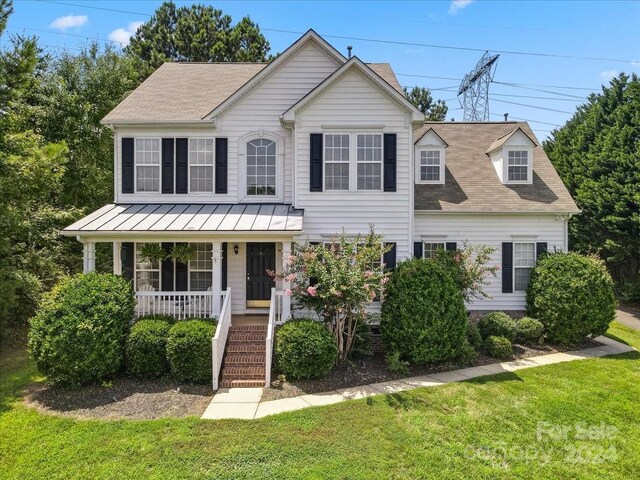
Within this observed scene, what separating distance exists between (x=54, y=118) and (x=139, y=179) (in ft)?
32.1

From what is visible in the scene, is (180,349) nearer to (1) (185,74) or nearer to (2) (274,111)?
(2) (274,111)

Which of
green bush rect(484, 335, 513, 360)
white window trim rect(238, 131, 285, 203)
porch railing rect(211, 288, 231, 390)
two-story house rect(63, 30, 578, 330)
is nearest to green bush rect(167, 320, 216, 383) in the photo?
porch railing rect(211, 288, 231, 390)

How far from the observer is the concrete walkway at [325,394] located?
302 inches

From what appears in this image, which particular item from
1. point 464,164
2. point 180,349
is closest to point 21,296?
point 180,349

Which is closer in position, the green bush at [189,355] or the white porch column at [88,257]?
the green bush at [189,355]

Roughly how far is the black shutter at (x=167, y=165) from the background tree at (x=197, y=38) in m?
19.9

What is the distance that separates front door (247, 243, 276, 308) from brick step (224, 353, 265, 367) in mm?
2713

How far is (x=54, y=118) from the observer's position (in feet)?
60.2

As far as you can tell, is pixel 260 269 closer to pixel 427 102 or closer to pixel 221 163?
pixel 221 163

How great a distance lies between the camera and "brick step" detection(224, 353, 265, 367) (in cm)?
948

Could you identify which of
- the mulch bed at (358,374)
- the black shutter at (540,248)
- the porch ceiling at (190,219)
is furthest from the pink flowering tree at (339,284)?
the black shutter at (540,248)

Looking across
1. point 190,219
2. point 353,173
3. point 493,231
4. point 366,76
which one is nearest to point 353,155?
point 353,173

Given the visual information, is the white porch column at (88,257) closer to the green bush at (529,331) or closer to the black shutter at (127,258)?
the black shutter at (127,258)

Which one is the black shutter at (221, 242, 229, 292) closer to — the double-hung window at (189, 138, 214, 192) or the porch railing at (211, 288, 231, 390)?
the porch railing at (211, 288, 231, 390)
